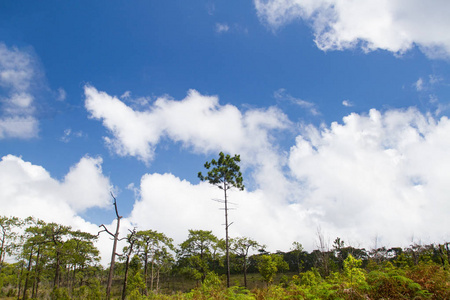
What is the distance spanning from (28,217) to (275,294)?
122ft

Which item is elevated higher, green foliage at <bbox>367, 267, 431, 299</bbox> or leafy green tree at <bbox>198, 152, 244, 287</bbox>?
leafy green tree at <bbox>198, 152, 244, 287</bbox>

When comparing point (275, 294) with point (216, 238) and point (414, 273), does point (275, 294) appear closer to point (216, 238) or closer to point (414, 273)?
point (414, 273)

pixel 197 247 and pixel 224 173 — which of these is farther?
pixel 197 247

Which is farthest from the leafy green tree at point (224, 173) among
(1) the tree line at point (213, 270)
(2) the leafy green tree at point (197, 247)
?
(2) the leafy green tree at point (197, 247)

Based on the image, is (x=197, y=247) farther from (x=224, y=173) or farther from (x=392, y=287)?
(x=392, y=287)

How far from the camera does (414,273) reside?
734 centimetres

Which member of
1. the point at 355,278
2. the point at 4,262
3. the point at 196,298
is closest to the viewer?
the point at 355,278

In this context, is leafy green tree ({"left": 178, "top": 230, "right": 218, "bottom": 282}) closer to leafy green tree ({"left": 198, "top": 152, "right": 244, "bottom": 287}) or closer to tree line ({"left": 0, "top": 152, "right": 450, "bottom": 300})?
tree line ({"left": 0, "top": 152, "right": 450, "bottom": 300})

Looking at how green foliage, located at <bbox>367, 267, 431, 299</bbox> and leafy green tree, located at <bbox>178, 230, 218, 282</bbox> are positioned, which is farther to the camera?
leafy green tree, located at <bbox>178, 230, 218, 282</bbox>

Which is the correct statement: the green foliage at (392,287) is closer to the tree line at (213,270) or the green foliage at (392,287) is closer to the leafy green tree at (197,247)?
the tree line at (213,270)

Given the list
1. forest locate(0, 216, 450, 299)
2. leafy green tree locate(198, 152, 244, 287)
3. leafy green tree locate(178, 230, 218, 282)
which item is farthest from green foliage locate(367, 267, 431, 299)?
leafy green tree locate(178, 230, 218, 282)

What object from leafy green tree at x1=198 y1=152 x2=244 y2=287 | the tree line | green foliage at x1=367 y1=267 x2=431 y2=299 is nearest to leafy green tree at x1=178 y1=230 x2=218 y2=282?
the tree line

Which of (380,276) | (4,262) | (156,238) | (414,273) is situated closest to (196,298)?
(380,276)

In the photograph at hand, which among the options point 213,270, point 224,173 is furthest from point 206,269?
point 224,173
